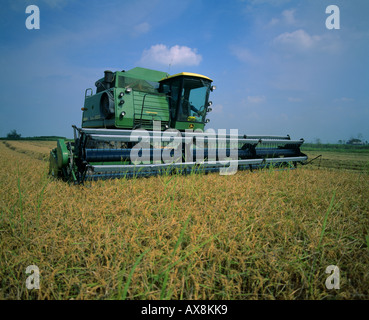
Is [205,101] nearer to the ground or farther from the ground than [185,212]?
farther from the ground

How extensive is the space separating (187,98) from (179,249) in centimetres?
540

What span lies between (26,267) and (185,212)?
3.93ft

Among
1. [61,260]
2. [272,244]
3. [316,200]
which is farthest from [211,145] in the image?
[61,260]

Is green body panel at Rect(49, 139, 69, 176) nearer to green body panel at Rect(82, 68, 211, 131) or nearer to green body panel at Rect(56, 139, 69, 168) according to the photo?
green body panel at Rect(56, 139, 69, 168)

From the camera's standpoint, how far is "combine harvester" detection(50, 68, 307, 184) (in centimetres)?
325

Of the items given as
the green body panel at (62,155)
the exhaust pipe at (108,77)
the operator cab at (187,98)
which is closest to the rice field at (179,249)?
the green body panel at (62,155)

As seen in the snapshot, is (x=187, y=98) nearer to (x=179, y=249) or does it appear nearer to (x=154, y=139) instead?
(x=154, y=139)

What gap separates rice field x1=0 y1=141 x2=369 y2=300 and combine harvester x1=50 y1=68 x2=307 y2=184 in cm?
101

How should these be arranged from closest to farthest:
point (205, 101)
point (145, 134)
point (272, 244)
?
point (272, 244), point (145, 134), point (205, 101)

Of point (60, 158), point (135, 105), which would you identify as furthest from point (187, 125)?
point (60, 158)

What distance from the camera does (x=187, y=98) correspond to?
623 centimetres

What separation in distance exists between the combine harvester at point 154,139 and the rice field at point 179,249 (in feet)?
3.33

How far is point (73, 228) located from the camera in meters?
1.65

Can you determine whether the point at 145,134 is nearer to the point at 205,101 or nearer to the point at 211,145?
the point at 211,145
